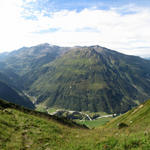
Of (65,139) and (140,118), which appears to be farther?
(140,118)

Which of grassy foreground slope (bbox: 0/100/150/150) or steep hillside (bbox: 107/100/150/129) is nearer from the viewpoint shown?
grassy foreground slope (bbox: 0/100/150/150)

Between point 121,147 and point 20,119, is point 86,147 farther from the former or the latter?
point 20,119

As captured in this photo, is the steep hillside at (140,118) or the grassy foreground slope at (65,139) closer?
the grassy foreground slope at (65,139)

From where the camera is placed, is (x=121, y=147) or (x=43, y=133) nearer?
(x=121, y=147)

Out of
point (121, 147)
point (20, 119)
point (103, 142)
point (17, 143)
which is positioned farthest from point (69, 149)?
point (20, 119)

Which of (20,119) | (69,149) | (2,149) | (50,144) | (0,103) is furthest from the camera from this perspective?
(0,103)

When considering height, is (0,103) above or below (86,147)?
below

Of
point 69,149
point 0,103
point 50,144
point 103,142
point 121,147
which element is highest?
point 121,147

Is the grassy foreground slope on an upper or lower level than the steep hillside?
upper

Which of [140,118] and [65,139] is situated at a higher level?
[65,139]

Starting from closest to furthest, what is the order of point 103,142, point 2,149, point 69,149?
point 103,142
point 69,149
point 2,149

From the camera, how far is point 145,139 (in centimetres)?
1484

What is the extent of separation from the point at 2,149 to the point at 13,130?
8397 mm

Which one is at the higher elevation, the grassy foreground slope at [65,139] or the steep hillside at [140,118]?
the grassy foreground slope at [65,139]
